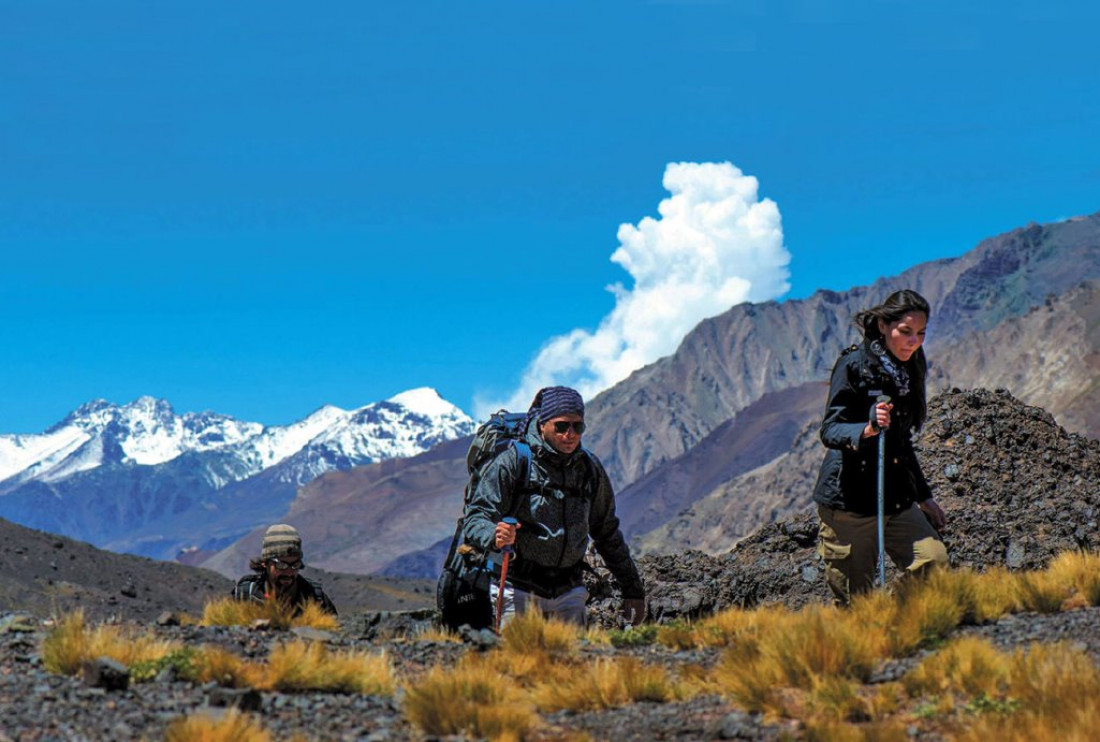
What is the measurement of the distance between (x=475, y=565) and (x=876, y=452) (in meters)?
3.00

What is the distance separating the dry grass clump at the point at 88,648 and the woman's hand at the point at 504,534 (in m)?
2.12

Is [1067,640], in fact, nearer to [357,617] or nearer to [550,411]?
[550,411]

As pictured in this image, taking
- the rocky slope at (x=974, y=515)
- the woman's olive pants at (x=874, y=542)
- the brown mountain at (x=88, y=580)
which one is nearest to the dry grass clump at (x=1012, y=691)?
the woman's olive pants at (x=874, y=542)

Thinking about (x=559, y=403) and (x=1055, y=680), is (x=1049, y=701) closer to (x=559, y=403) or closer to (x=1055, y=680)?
(x=1055, y=680)

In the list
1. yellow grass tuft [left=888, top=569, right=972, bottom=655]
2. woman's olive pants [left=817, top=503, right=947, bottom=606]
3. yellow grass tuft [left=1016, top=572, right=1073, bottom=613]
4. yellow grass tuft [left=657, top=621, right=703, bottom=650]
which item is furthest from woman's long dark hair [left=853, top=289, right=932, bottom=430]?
yellow grass tuft [left=657, top=621, right=703, bottom=650]

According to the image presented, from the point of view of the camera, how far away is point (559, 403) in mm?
7859

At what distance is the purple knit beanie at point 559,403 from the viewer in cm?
782

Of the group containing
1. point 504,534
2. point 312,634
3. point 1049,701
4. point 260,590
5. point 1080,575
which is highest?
point 260,590

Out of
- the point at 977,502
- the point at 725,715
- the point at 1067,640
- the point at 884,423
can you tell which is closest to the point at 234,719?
the point at 725,715

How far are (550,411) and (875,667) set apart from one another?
276cm

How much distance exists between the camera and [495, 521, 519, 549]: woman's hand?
24.4 ft

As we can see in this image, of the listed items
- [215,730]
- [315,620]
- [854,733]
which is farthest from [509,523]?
[854,733]

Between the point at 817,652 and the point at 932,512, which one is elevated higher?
the point at 932,512

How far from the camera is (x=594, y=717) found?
6.09 meters
